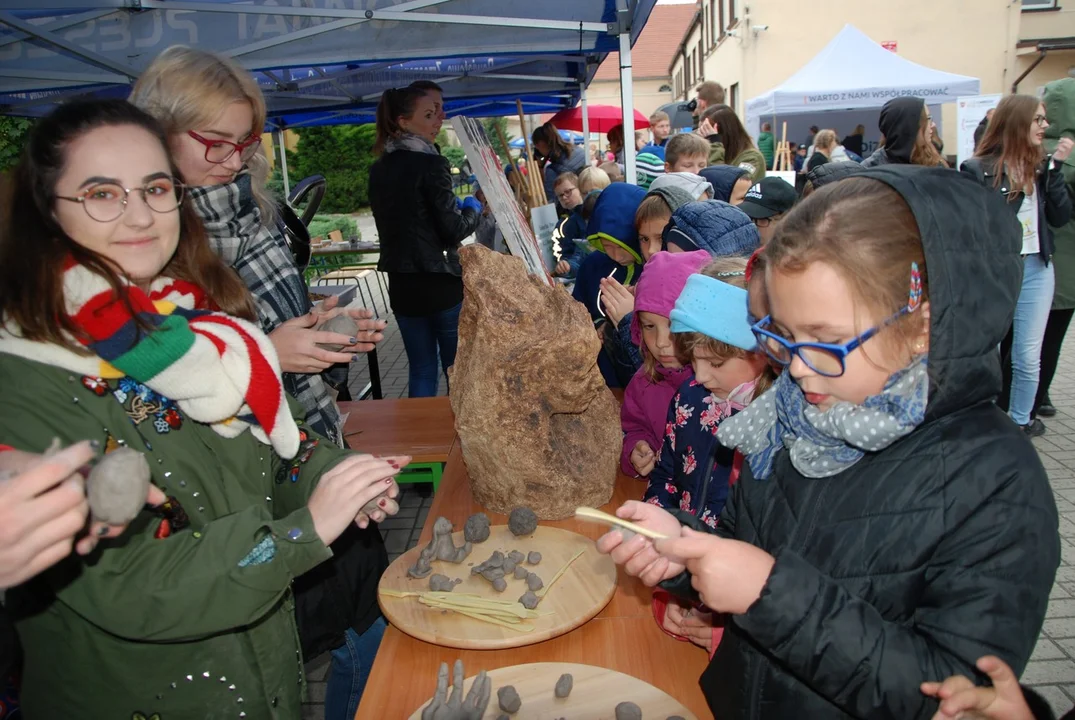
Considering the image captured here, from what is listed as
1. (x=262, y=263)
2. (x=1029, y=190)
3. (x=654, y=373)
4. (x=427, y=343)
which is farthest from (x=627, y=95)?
(x=262, y=263)

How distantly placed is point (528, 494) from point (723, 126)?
4.28 meters

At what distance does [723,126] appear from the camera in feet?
18.2

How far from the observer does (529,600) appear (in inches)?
65.5

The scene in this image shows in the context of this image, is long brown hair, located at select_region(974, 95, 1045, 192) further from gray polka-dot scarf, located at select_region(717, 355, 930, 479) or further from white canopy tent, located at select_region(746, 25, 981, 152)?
white canopy tent, located at select_region(746, 25, 981, 152)

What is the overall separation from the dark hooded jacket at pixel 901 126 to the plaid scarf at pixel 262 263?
3479 mm

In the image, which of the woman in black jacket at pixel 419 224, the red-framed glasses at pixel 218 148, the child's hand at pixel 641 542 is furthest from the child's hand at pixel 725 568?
the woman in black jacket at pixel 419 224

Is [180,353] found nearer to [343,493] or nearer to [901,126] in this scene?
[343,493]

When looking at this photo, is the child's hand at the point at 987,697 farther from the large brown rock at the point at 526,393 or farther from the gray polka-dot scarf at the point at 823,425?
the large brown rock at the point at 526,393

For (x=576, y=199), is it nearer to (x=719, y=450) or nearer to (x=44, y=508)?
(x=719, y=450)

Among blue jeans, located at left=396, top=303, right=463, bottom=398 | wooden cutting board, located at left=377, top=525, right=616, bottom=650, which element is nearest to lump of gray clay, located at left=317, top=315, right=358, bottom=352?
wooden cutting board, located at left=377, top=525, right=616, bottom=650

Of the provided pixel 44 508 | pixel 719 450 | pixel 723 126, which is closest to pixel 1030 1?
pixel 723 126

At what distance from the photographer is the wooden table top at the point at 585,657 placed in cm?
146

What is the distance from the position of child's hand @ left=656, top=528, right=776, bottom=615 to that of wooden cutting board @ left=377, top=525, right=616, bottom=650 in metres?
0.59

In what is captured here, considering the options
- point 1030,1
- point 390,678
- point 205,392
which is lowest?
point 390,678
